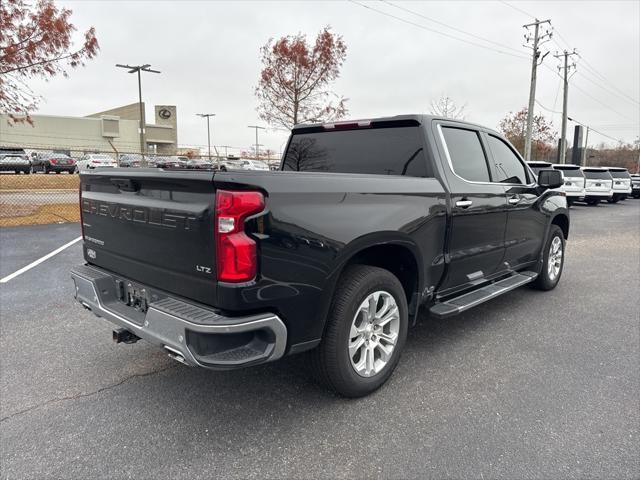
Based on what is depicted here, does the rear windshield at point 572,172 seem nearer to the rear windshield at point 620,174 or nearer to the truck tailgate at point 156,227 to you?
the rear windshield at point 620,174

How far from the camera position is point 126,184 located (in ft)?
9.37

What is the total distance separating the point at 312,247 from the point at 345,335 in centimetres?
65

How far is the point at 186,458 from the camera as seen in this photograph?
→ 8.04ft

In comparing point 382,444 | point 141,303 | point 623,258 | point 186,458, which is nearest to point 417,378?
point 382,444

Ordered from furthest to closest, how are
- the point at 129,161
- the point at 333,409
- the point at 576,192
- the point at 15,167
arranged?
1. the point at 15,167
2. the point at 129,161
3. the point at 576,192
4. the point at 333,409

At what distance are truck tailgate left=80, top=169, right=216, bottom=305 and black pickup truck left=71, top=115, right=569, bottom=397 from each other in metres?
0.01

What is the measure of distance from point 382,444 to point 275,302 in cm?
103

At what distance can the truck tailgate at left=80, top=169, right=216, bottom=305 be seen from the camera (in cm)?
238

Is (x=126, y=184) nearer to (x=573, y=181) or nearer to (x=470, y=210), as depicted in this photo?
(x=470, y=210)

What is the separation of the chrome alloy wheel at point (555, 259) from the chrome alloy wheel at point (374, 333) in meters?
3.33

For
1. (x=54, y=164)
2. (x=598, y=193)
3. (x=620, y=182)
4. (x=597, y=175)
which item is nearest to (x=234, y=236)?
(x=598, y=193)

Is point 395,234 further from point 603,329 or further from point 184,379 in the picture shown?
point 603,329

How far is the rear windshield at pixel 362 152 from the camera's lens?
145 inches

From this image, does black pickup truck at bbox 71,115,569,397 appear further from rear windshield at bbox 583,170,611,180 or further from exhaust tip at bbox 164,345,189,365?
rear windshield at bbox 583,170,611,180
